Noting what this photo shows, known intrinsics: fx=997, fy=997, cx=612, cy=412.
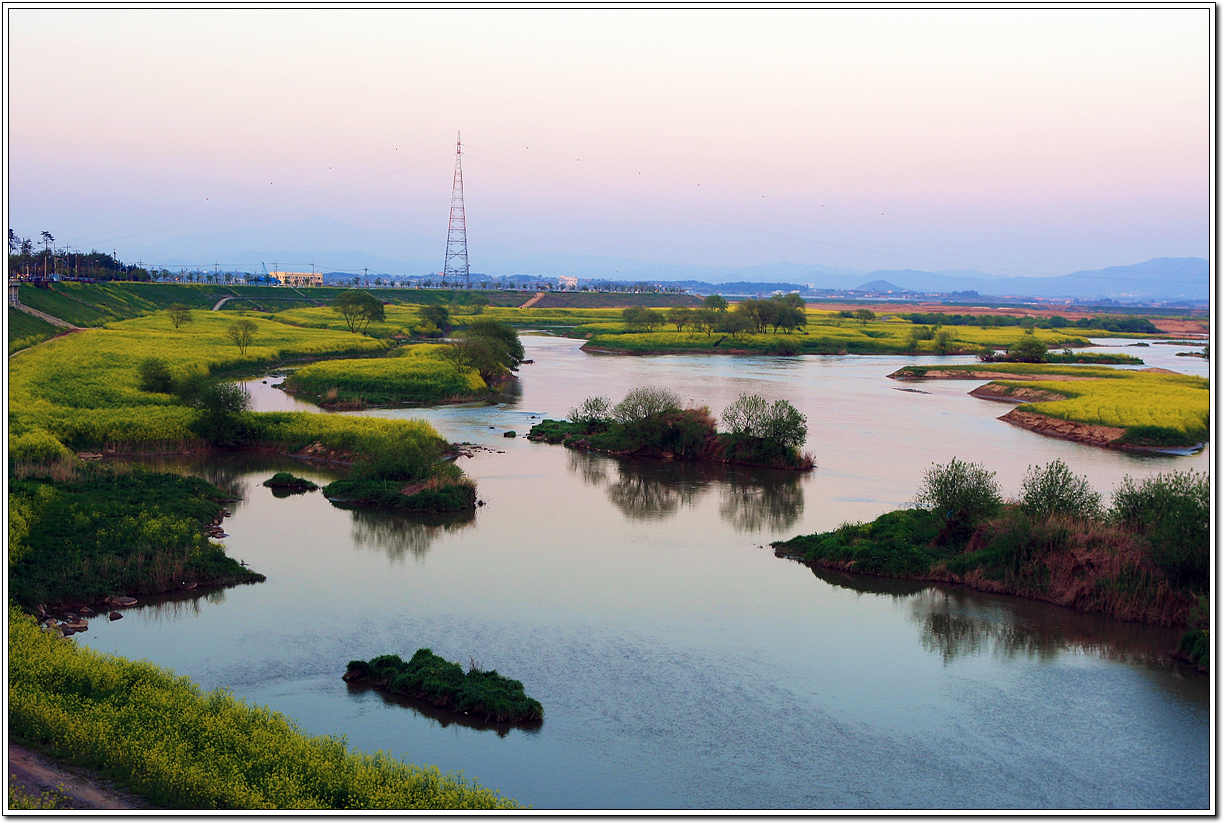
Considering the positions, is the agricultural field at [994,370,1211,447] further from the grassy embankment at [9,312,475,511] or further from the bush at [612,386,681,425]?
the grassy embankment at [9,312,475,511]

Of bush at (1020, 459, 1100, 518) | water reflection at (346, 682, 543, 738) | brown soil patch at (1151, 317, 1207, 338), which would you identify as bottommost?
water reflection at (346, 682, 543, 738)

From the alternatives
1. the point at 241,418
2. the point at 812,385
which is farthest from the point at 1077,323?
the point at 241,418

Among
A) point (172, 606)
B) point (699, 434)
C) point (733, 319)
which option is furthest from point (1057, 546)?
point (733, 319)

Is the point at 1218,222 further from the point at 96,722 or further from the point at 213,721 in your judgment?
the point at 96,722

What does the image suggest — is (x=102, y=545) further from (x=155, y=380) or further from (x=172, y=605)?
(x=155, y=380)

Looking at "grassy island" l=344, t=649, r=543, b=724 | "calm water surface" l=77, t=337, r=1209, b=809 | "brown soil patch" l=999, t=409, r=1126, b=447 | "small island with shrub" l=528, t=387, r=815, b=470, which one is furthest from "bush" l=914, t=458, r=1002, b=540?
"brown soil patch" l=999, t=409, r=1126, b=447

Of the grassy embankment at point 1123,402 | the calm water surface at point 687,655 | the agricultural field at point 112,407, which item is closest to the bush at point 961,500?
the calm water surface at point 687,655
